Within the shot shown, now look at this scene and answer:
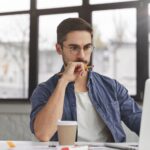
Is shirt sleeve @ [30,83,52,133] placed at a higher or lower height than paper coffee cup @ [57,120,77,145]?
higher

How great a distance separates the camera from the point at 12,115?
359 cm

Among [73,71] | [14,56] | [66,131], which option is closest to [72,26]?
[73,71]

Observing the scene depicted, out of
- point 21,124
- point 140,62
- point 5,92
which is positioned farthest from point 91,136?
point 5,92

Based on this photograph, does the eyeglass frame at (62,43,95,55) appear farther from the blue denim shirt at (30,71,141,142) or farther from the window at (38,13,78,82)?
the window at (38,13,78,82)

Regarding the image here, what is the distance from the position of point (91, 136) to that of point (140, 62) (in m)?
1.73

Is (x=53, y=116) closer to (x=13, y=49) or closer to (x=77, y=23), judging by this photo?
(x=77, y=23)

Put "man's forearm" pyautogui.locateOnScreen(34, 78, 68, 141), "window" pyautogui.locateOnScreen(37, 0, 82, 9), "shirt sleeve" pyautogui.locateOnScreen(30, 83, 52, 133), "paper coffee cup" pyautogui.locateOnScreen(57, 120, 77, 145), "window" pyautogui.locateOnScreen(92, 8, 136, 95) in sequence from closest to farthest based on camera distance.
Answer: "paper coffee cup" pyautogui.locateOnScreen(57, 120, 77, 145)
"man's forearm" pyautogui.locateOnScreen(34, 78, 68, 141)
"shirt sleeve" pyautogui.locateOnScreen(30, 83, 52, 133)
"window" pyautogui.locateOnScreen(92, 8, 136, 95)
"window" pyautogui.locateOnScreen(37, 0, 82, 9)

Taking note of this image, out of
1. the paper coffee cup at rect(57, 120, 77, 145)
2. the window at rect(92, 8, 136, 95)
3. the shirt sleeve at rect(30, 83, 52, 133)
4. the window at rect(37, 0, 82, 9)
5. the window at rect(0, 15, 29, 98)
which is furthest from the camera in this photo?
the window at rect(0, 15, 29, 98)

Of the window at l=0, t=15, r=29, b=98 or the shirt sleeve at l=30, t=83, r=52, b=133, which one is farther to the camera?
the window at l=0, t=15, r=29, b=98

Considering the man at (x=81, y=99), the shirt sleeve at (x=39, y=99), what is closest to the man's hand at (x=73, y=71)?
the man at (x=81, y=99)

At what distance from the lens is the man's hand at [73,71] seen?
1.69 meters

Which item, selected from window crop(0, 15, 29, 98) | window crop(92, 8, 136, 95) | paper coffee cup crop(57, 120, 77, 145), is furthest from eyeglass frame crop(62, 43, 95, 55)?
window crop(0, 15, 29, 98)

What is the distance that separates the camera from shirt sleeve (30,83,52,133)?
1643 millimetres

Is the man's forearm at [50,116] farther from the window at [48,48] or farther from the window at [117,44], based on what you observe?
the window at [48,48]
